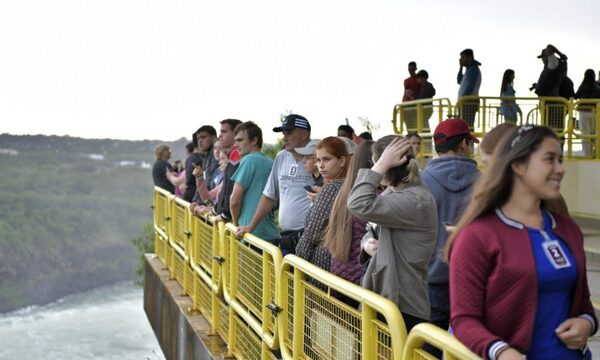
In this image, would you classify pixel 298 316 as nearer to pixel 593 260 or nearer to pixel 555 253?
pixel 555 253

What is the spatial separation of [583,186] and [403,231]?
14.8 metres

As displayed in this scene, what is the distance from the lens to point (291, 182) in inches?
309

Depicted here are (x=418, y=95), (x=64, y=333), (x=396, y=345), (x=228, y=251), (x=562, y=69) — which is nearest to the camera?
(x=396, y=345)

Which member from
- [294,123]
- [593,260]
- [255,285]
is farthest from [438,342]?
[593,260]

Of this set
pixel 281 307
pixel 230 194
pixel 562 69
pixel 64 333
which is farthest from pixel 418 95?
pixel 64 333

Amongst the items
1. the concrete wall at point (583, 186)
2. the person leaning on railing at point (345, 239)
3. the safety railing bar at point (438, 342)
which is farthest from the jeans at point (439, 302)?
the concrete wall at point (583, 186)

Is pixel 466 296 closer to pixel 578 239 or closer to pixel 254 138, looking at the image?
pixel 578 239

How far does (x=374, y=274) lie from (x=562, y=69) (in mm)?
14405

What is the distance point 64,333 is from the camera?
83125 millimetres

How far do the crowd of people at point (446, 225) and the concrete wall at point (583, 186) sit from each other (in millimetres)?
11067

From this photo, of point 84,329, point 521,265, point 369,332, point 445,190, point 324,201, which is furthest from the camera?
point 84,329

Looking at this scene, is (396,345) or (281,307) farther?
(281,307)

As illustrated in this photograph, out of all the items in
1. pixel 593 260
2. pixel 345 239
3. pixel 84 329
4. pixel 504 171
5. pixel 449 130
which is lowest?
pixel 84 329

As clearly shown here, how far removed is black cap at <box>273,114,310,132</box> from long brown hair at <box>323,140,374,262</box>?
7.31ft
